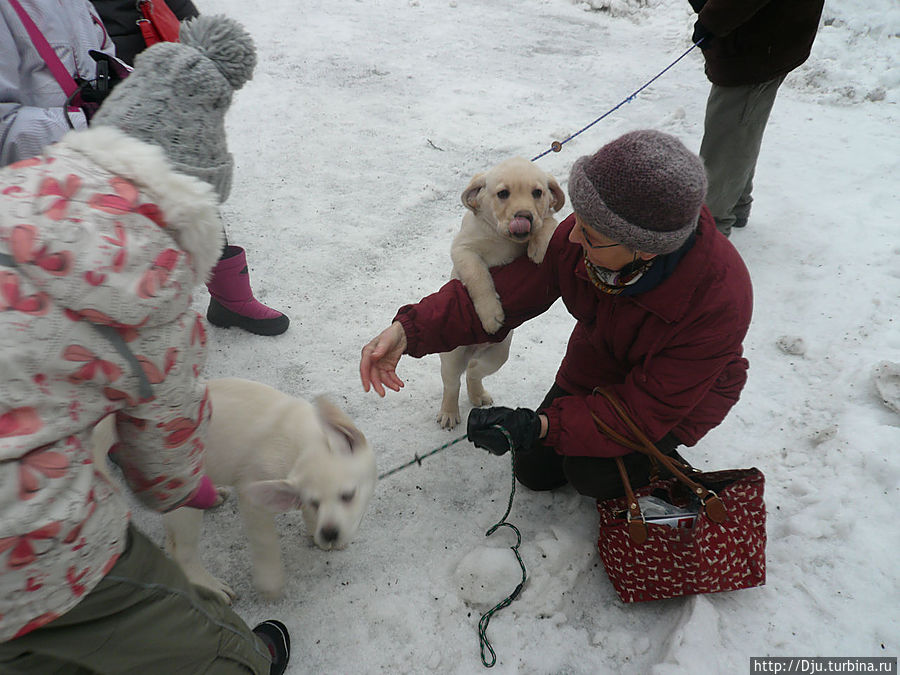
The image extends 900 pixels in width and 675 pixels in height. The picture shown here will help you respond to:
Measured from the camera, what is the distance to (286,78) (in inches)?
253

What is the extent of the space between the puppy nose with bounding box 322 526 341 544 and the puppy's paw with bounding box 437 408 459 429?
1270 mm

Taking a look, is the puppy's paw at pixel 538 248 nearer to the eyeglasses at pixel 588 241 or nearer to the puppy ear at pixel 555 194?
the puppy ear at pixel 555 194

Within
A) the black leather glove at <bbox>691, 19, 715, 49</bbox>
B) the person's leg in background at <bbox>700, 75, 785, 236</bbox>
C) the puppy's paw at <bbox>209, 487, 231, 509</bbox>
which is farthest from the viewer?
the person's leg in background at <bbox>700, 75, 785, 236</bbox>

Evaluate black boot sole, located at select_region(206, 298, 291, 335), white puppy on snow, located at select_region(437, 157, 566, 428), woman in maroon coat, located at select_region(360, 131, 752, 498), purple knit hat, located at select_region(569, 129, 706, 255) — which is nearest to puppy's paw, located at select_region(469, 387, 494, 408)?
white puppy on snow, located at select_region(437, 157, 566, 428)

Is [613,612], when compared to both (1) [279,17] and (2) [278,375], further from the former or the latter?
(1) [279,17]

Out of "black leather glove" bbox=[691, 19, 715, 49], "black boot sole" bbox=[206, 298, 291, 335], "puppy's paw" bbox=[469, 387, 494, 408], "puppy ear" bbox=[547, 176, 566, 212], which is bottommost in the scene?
"puppy's paw" bbox=[469, 387, 494, 408]

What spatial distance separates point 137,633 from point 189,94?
5.55 ft

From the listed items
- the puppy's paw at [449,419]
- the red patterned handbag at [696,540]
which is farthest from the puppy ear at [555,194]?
the puppy's paw at [449,419]

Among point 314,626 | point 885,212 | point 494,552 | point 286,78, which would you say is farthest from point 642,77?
point 314,626

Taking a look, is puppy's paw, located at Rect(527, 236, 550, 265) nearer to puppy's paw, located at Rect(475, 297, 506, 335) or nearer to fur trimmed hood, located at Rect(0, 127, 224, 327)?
puppy's paw, located at Rect(475, 297, 506, 335)

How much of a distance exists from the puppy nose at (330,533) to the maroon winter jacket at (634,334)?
862 mm

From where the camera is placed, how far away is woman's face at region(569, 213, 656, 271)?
1.81 m

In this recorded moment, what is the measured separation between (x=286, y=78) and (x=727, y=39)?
4.90m

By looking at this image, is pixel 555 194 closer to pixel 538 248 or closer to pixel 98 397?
pixel 538 248
